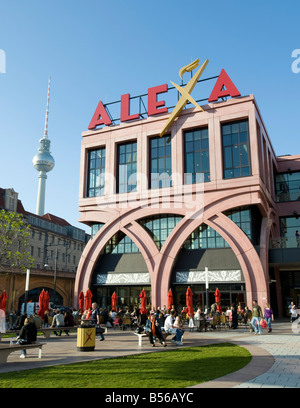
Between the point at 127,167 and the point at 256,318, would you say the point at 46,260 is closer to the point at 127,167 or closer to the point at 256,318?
the point at 127,167

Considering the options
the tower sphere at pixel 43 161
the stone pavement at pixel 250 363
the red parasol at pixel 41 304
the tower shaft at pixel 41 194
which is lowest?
the stone pavement at pixel 250 363

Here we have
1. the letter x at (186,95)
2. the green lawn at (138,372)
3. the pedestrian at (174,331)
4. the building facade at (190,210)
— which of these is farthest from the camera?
the letter x at (186,95)

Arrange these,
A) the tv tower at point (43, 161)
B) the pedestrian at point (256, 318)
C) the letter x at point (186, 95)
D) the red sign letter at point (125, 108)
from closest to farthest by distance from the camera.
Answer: the pedestrian at point (256, 318) < the letter x at point (186, 95) < the red sign letter at point (125, 108) < the tv tower at point (43, 161)

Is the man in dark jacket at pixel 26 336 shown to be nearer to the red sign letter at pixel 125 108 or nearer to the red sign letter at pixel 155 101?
the red sign letter at pixel 155 101

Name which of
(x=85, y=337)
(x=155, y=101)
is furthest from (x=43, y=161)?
(x=85, y=337)

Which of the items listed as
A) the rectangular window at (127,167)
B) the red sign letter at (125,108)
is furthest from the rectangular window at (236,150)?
the red sign letter at (125,108)

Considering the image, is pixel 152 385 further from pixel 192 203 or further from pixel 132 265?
pixel 132 265

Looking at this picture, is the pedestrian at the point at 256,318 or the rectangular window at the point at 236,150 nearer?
the pedestrian at the point at 256,318

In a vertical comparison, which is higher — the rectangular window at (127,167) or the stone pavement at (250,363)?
the rectangular window at (127,167)

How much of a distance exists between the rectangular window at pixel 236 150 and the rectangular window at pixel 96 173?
43.0 ft

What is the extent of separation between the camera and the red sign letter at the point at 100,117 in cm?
3934

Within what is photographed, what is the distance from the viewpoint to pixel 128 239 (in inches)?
1458

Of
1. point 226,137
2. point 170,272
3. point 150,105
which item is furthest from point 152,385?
point 150,105

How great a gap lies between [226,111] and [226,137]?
230 centimetres
